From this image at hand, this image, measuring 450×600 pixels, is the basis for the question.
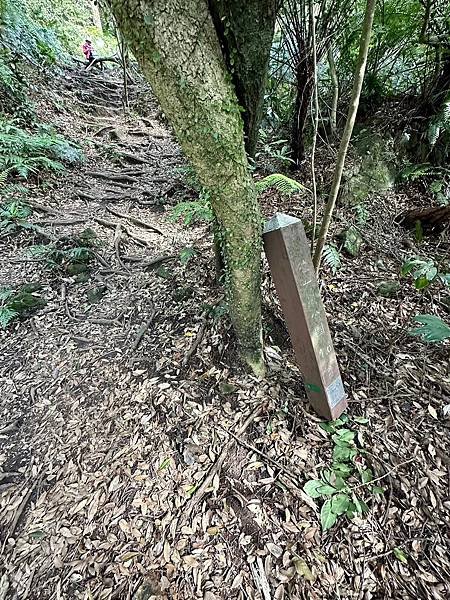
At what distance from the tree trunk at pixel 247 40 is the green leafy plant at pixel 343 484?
213 cm

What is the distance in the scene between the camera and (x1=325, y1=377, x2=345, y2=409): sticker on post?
2.08 metres

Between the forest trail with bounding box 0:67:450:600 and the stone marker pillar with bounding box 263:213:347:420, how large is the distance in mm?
230

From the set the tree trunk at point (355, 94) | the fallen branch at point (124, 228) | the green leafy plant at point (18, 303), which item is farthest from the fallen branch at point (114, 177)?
the tree trunk at point (355, 94)

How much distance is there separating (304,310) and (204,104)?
1.16m

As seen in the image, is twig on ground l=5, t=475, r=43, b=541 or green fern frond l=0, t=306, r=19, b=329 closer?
twig on ground l=5, t=475, r=43, b=541

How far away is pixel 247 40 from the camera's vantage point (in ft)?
5.77

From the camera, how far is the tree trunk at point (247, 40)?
164 centimetres

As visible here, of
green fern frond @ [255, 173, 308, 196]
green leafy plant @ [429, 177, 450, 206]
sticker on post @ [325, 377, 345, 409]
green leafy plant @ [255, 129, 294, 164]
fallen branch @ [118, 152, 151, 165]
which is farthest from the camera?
fallen branch @ [118, 152, 151, 165]

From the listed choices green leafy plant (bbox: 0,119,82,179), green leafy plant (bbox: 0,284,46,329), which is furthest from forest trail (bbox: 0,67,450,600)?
green leafy plant (bbox: 0,119,82,179)

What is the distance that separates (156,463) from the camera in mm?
2135

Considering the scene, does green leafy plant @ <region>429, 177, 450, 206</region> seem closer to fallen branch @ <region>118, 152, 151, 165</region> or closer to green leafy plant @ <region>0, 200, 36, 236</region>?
green leafy plant @ <region>0, 200, 36, 236</region>

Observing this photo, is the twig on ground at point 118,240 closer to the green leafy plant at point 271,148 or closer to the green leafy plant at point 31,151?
the green leafy plant at point 31,151

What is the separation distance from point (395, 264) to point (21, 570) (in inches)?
147

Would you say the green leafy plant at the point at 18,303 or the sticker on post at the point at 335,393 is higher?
the green leafy plant at the point at 18,303
